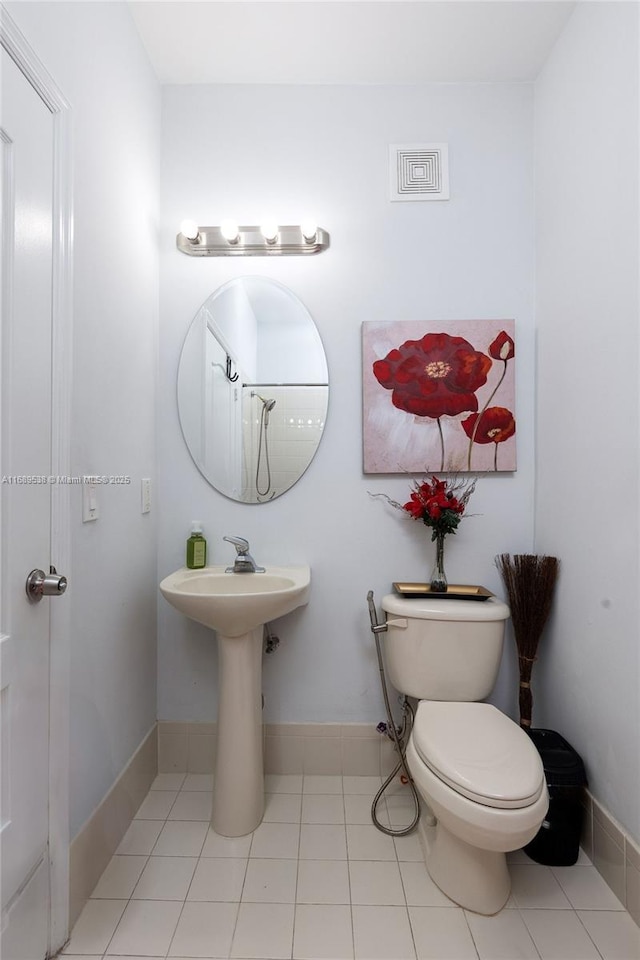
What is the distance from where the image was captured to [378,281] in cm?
193

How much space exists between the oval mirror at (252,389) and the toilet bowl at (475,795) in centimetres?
99

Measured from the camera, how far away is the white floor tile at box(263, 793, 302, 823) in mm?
1671

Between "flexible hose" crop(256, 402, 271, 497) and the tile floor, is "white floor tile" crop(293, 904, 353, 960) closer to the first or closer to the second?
the tile floor

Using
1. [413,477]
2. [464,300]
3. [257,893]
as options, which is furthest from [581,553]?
[257,893]

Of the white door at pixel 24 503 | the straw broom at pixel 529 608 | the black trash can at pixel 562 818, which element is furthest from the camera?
the straw broom at pixel 529 608

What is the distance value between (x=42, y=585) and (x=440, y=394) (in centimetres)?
142

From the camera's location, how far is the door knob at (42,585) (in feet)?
3.65

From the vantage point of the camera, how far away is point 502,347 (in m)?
1.90

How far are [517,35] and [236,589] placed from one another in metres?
2.12

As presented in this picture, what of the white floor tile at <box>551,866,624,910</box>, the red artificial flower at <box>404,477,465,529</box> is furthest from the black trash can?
the red artificial flower at <box>404,477,465,529</box>

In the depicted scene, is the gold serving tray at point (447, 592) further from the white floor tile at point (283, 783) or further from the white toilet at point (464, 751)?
the white floor tile at point (283, 783)

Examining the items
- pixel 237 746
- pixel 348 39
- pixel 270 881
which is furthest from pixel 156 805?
pixel 348 39

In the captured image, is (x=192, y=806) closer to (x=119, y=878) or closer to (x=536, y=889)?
(x=119, y=878)

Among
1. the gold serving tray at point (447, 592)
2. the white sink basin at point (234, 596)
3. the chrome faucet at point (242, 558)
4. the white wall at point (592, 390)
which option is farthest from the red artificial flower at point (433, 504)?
the chrome faucet at point (242, 558)
